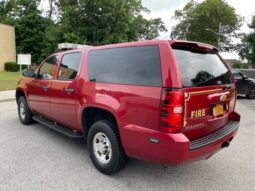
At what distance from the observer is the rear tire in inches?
229

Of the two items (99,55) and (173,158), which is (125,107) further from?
(99,55)

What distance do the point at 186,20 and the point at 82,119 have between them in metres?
48.6

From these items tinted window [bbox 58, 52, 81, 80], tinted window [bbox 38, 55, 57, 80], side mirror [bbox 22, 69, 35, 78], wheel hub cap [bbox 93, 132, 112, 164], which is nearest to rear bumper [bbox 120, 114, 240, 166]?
wheel hub cap [bbox 93, 132, 112, 164]

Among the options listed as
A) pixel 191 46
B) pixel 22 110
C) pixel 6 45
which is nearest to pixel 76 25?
Answer: pixel 6 45

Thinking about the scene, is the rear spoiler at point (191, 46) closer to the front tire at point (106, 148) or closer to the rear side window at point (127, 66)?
the rear side window at point (127, 66)

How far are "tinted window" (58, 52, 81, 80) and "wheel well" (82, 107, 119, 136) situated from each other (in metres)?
0.69

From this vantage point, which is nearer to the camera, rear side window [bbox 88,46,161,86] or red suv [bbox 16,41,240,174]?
red suv [bbox 16,41,240,174]

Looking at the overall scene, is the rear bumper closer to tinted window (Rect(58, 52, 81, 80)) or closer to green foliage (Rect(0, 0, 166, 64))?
tinted window (Rect(58, 52, 81, 80))

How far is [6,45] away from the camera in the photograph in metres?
28.2

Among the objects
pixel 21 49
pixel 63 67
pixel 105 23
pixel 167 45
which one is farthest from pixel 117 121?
pixel 21 49

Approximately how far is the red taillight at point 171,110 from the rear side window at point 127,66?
188 mm

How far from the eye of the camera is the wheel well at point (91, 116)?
3542mm

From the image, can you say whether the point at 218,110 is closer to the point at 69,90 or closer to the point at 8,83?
the point at 69,90

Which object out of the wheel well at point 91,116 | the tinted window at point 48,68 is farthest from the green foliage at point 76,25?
the wheel well at point 91,116
